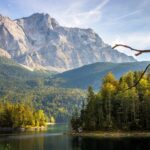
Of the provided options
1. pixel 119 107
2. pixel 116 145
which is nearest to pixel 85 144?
pixel 116 145

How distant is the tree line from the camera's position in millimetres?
129000

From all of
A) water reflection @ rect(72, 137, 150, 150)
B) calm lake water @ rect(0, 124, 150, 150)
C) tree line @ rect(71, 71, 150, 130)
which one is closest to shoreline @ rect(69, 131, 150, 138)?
tree line @ rect(71, 71, 150, 130)

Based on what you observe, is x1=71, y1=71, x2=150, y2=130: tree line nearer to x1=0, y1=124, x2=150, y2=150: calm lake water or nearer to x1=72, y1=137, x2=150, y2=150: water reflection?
x1=0, y1=124, x2=150, y2=150: calm lake water

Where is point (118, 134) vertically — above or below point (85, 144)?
above

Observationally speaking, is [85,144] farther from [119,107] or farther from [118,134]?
[119,107]

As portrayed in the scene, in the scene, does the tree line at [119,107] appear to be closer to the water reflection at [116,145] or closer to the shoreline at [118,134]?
the shoreline at [118,134]

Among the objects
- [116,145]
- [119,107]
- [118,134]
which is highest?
[119,107]

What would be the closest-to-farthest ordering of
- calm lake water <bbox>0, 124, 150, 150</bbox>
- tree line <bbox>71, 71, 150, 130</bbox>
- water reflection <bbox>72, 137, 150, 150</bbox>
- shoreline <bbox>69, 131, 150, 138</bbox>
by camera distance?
water reflection <bbox>72, 137, 150, 150</bbox> < calm lake water <bbox>0, 124, 150, 150</bbox> < shoreline <bbox>69, 131, 150, 138</bbox> < tree line <bbox>71, 71, 150, 130</bbox>

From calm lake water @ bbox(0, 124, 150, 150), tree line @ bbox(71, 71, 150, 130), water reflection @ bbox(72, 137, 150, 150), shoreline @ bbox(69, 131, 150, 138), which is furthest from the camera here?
tree line @ bbox(71, 71, 150, 130)

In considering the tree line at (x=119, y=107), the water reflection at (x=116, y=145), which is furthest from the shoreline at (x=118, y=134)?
the water reflection at (x=116, y=145)

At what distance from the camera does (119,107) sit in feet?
446

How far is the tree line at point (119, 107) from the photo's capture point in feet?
423

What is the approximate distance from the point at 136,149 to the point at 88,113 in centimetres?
6685

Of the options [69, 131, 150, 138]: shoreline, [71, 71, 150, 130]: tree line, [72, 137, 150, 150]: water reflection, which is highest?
[71, 71, 150, 130]: tree line
